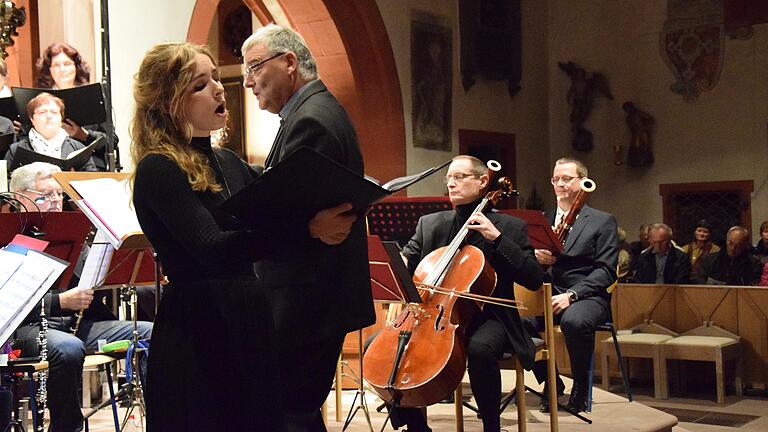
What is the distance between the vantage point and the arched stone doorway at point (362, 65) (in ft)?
35.1

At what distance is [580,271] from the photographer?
248 inches

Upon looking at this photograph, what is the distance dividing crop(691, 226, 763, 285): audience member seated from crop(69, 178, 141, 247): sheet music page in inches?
294

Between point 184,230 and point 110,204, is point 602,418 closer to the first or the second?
point 110,204

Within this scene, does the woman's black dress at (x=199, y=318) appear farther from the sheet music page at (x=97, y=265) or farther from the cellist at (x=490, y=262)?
the cellist at (x=490, y=262)

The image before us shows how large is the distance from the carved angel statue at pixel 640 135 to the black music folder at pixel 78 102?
960cm

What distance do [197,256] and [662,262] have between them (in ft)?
26.9

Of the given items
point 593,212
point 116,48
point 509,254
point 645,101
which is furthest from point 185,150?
point 645,101

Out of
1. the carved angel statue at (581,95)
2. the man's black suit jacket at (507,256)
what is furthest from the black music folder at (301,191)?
the carved angel statue at (581,95)

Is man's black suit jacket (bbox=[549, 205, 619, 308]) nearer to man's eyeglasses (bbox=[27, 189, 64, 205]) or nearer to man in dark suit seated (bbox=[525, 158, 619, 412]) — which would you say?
man in dark suit seated (bbox=[525, 158, 619, 412])

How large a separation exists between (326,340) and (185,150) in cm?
72

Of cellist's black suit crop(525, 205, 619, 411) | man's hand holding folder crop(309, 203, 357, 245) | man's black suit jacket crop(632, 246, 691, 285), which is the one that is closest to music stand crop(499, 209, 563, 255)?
cellist's black suit crop(525, 205, 619, 411)

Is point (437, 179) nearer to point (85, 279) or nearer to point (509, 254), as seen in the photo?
point (509, 254)

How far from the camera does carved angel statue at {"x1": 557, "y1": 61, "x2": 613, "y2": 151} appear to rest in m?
14.6

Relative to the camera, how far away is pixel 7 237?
12.9 ft
